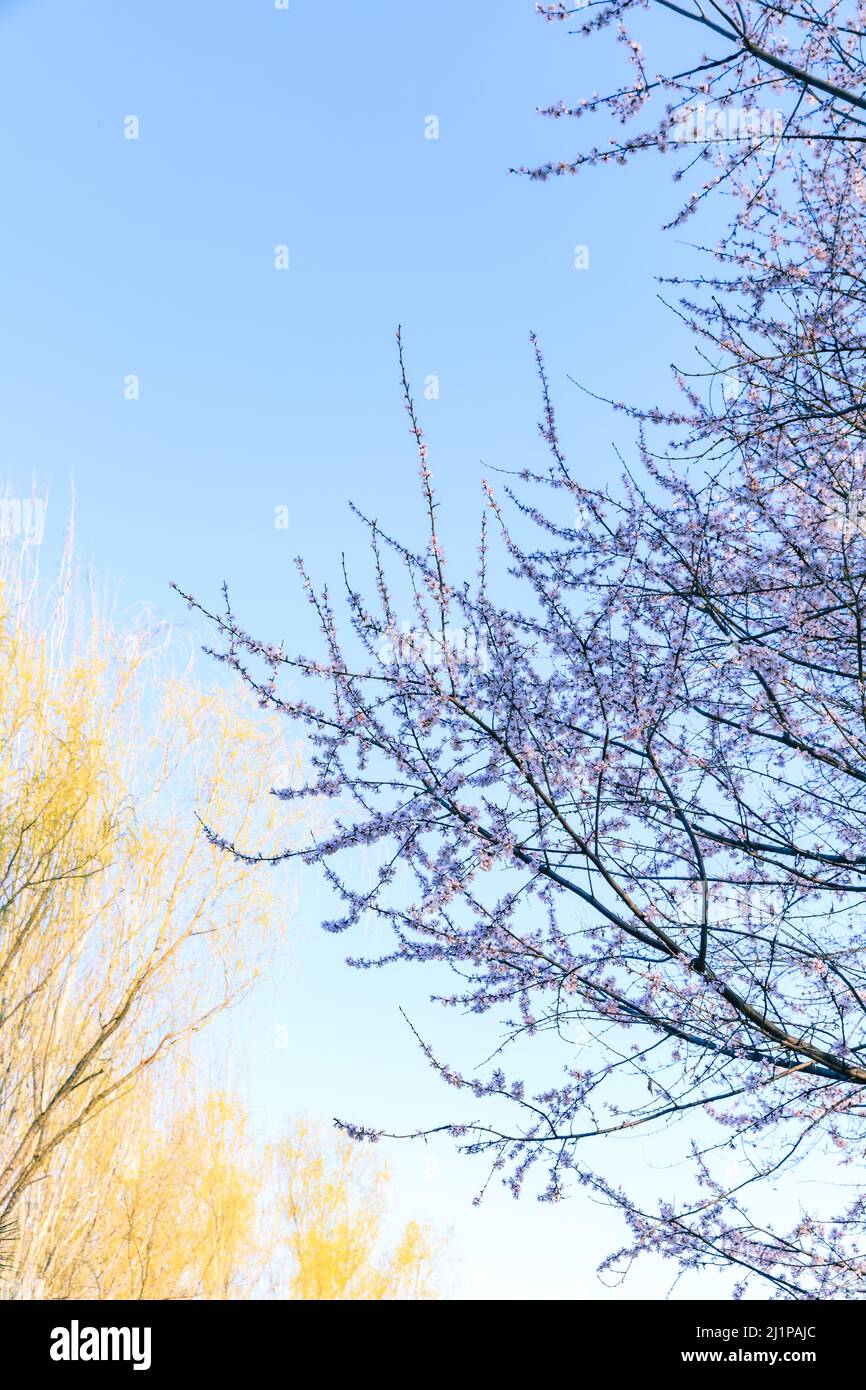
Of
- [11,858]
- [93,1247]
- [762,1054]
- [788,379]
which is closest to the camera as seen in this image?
[762,1054]

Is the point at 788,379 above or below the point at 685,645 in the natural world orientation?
above

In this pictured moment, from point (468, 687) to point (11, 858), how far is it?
541cm

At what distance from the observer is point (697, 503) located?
3.86 m

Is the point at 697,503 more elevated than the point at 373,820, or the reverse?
the point at 697,503

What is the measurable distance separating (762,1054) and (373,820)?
1.36m
